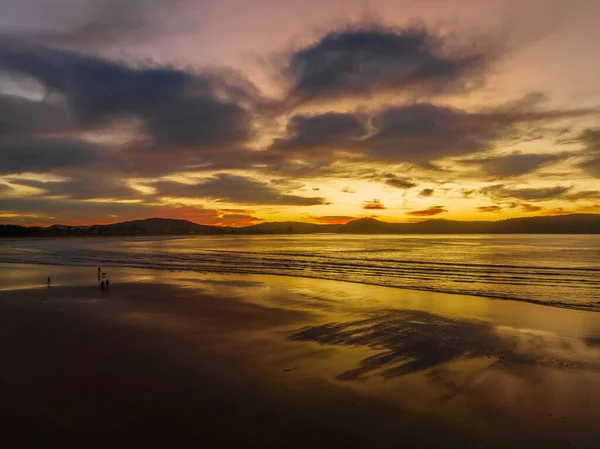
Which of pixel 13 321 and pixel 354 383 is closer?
pixel 354 383

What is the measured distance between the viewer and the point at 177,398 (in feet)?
28.7

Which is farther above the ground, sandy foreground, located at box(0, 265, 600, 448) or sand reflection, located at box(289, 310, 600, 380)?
sand reflection, located at box(289, 310, 600, 380)

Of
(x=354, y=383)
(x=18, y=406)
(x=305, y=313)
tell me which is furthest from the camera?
(x=305, y=313)

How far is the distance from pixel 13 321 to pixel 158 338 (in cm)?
723

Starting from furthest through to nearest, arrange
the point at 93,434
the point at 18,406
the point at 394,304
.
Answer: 1. the point at 394,304
2. the point at 18,406
3. the point at 93,434

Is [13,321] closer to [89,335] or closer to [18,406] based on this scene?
[89,335]

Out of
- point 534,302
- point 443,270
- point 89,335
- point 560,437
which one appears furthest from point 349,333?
point 443,270

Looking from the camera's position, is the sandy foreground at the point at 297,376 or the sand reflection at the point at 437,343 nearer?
the sandy foreground at the point at 297,376

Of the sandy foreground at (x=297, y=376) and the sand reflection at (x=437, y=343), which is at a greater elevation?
the sand reflection at (x=437, y=343)

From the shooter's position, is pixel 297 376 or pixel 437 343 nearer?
pixel 297 376

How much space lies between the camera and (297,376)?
10266 mm

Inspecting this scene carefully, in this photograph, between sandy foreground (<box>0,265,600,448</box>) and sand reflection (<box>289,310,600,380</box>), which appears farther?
sand reflection (<box>289,310,600,380</box>)

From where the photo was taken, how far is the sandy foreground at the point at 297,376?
24.3ft

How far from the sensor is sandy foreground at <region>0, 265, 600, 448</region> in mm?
7398
